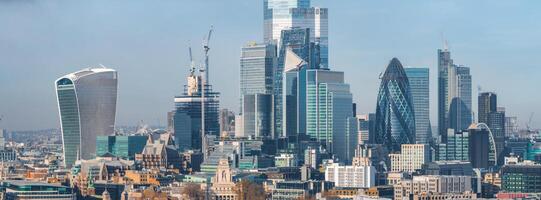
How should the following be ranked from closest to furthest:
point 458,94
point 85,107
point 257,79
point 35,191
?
point 35,191 < point 85,107 < point 257,79 < point 458,94

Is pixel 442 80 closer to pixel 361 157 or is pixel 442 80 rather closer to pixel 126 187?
pixel 361 157

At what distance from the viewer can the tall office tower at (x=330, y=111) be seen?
61.9 m

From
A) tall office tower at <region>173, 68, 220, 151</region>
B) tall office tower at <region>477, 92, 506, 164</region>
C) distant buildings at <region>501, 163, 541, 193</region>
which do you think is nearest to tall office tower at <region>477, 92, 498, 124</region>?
tall office tower at <region>477, 92, 506, 164</region>

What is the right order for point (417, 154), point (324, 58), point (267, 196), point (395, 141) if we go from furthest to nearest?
point (324, 58) → point (395, 141) → point (417, 154) → point (267, 196)

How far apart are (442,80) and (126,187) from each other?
3263 cm

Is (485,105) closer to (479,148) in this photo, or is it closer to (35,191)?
(479,148)

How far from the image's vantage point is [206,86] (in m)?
62.8

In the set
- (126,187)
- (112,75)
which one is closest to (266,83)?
(112,75)

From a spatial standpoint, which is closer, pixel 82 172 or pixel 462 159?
pixel 82 172

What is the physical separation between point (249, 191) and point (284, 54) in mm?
29824

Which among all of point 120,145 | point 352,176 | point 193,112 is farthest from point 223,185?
point 193,112

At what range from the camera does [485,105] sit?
6656 centimetres

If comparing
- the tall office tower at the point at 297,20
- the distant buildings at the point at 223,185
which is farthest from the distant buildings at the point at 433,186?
the tall office tower at the point at 297,20

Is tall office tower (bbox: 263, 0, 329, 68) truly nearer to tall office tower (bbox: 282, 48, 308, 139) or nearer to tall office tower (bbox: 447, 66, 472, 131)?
tall office tower (bbox: 447, 66, 472, 131)
